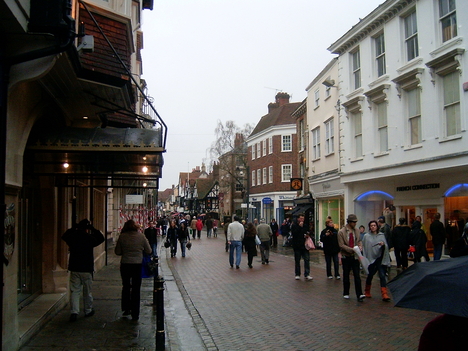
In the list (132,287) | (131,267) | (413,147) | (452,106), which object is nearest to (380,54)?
(413,147)

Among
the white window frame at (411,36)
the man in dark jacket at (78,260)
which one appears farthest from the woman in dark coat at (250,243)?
the man in dark jacket at (78,260)

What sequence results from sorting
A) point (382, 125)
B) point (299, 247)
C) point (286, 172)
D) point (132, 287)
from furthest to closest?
point (286, 172) < point (382, 125) < point (299, 247) < point (132, 287)

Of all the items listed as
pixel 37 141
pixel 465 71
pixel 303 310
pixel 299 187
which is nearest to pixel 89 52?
pixel 37 141

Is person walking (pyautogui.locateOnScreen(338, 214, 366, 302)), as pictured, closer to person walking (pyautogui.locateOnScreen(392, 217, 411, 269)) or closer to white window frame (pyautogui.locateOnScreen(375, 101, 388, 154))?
person walking (pyautogui.locateOnScreen(392, 217, 411, 269))

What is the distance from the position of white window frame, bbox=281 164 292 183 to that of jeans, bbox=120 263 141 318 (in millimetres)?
41989

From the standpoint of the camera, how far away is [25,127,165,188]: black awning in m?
8.33

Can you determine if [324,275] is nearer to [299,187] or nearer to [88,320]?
[88,320]

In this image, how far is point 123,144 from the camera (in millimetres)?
8453

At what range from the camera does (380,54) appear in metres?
20.6

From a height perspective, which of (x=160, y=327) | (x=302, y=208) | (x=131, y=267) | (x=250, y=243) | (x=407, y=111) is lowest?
(x=160, y=327)

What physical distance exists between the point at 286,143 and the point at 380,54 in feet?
100

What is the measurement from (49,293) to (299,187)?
23.1m

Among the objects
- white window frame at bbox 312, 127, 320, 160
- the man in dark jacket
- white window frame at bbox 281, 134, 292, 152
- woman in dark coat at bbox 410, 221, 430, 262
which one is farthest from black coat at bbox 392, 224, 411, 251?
white window frame at bbox 281, 134, 292, 152

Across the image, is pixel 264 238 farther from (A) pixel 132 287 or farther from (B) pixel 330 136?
(A) pixel 132 287
